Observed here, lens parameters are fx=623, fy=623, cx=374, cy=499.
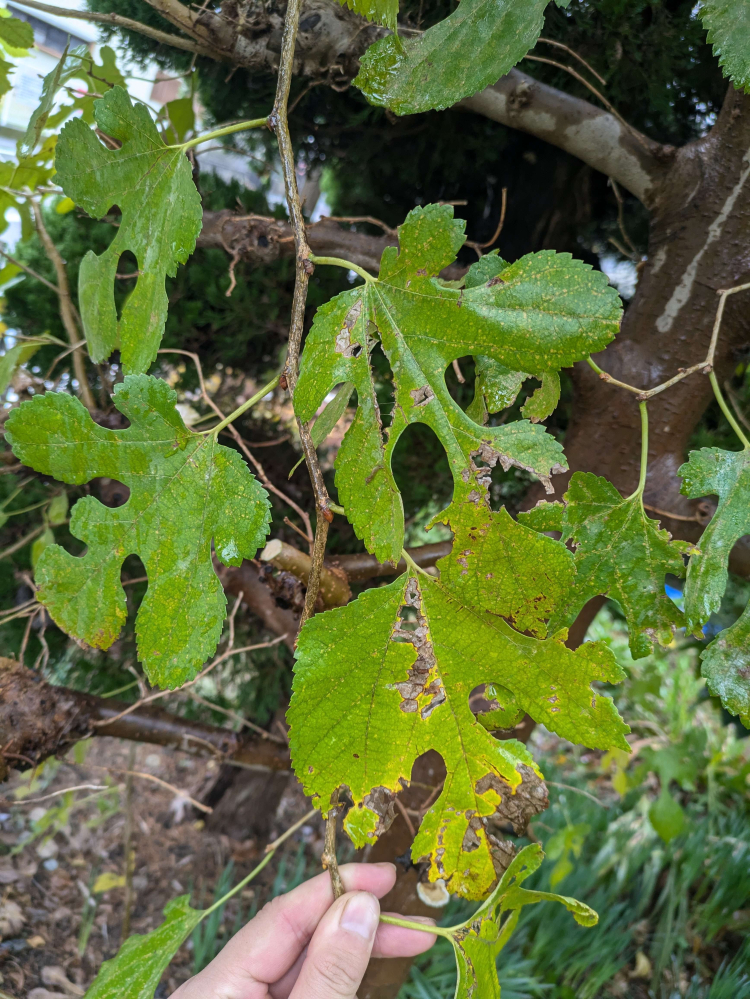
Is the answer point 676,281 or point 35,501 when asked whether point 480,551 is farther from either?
point 35,501

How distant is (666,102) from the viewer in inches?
39.6

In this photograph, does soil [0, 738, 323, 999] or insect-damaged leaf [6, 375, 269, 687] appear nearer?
insect-damaged leaf [6, 375, 269, 687]

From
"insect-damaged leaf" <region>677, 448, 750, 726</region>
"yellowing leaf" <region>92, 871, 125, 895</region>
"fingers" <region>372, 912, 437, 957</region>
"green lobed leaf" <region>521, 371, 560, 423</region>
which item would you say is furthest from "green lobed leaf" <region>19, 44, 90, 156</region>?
"yellowing leaf" <region>92, 871, 125, 895</region>

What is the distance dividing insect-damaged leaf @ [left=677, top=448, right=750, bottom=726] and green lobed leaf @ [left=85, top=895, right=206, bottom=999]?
0.60m

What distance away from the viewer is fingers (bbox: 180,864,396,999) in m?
0.84

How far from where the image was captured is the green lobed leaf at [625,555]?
563 mm

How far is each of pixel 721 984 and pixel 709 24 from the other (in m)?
1.73

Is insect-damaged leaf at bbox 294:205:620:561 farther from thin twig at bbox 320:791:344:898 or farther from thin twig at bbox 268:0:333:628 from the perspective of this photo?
thin twig at bbox 320:791:344:898

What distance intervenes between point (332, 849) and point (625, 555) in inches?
15.6

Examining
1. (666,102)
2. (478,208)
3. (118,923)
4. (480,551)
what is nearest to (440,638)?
(480,551)

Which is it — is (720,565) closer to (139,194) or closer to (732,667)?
(732,667)

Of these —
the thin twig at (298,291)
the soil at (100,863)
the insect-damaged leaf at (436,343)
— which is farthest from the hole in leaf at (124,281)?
the soil at (100,863)

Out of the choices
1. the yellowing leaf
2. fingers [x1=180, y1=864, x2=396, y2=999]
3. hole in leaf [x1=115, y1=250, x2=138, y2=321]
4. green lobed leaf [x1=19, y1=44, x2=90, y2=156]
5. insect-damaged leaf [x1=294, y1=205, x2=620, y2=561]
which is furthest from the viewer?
the yellowing leaf

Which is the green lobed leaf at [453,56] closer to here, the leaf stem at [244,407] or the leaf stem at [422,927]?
the leaf stem at [244,407]
